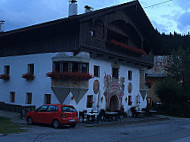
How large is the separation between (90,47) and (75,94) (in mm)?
3656

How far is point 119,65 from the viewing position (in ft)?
75.9

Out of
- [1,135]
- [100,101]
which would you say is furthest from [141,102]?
[1,135]

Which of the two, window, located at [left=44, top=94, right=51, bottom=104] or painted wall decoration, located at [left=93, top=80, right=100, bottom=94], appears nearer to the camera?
window, located at [left=44, top=94, right=51, bottom=104]

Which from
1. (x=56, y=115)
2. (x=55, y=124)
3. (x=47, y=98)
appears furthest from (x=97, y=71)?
(x=55, y=124)

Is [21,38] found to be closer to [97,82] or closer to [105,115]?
[97,82]

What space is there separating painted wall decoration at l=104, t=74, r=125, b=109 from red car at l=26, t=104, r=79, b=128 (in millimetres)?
6643

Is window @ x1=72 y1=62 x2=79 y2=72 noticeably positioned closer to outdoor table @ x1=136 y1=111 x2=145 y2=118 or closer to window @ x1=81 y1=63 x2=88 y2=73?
window @ x1=81 y1=63 x2=88 y2=73

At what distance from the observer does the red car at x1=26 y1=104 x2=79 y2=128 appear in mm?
14297

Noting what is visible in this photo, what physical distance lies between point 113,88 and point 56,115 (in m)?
8.73

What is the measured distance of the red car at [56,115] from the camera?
563 inches

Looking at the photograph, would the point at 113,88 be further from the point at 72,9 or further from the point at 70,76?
the point at 72,9

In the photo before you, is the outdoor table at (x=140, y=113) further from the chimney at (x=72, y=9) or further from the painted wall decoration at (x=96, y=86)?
the chimney at (x=72, y=9)

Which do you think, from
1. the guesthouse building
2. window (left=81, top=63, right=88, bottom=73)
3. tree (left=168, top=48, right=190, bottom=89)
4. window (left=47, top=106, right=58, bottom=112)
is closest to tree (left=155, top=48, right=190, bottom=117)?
tree (left=168, top=48, right=190, bottom=89)

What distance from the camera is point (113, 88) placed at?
870 inches
